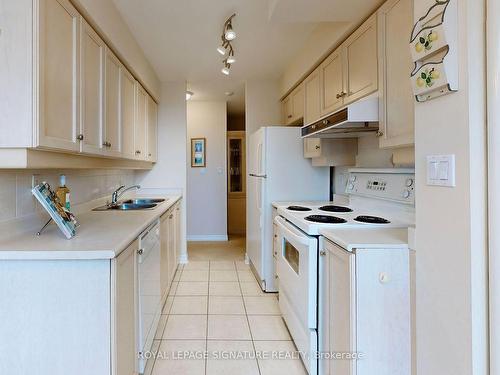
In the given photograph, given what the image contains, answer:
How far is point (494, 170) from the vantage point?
968 millimetres

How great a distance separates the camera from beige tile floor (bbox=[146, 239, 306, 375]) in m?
1.95

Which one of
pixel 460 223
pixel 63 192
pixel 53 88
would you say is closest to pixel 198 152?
pixel 63 192

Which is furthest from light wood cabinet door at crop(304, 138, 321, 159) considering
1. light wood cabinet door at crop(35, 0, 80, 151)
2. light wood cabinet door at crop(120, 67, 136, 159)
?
light wood cabinet door at crop(35, 0, 80, 151)

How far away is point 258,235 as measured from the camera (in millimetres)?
3404

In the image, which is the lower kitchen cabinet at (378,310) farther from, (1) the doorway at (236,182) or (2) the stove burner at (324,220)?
(1) the doorway at (236,182)

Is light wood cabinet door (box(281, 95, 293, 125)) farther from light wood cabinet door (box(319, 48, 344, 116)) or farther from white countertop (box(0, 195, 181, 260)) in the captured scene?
white countertop (box(0, 195, 181, 260))

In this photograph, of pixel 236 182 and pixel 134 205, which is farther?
pixel 236 182

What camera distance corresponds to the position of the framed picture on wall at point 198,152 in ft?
18.2

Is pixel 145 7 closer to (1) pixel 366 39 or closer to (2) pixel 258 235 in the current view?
(1) pixel 366 39

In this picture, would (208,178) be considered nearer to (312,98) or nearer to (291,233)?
(312,98)

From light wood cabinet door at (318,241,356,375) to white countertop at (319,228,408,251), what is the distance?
0.16ft

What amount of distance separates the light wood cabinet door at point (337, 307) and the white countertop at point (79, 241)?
3.30 feet

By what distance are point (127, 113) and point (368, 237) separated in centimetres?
218

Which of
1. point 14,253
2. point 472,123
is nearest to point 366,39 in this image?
point 472,123
